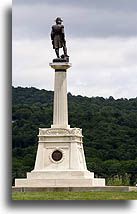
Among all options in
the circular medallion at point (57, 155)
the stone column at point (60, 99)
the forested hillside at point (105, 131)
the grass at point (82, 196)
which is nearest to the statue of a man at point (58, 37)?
the stone column at point (60, 99)

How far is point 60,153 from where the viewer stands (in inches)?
880

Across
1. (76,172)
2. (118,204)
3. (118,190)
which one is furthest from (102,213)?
(76,172)

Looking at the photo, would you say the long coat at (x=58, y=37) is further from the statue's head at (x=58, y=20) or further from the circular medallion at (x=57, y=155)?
the circular medallion at (x=57, y=155)

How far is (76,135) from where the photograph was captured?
73.3ft

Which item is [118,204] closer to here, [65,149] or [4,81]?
[4,81]

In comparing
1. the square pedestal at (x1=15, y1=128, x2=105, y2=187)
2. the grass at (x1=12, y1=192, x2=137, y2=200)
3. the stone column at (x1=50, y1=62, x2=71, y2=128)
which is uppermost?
the stone column at (x1=50, y1=62, x2=71, y2=128)

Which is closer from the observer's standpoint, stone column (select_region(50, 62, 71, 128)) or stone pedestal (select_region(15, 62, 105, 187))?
stone pedestal (select_region(15, 62, 105, 187))

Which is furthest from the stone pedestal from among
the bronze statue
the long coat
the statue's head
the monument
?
the statue's head

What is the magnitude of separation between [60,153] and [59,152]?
0.04m

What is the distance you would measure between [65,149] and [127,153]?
4.67 m

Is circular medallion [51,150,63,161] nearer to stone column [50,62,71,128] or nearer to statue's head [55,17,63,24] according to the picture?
stone column [50,62,71,128]

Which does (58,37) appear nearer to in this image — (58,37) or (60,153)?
(58,37)

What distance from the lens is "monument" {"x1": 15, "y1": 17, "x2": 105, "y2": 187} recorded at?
71.1ft

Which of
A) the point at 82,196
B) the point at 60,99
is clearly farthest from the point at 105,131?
the point at 82,196
